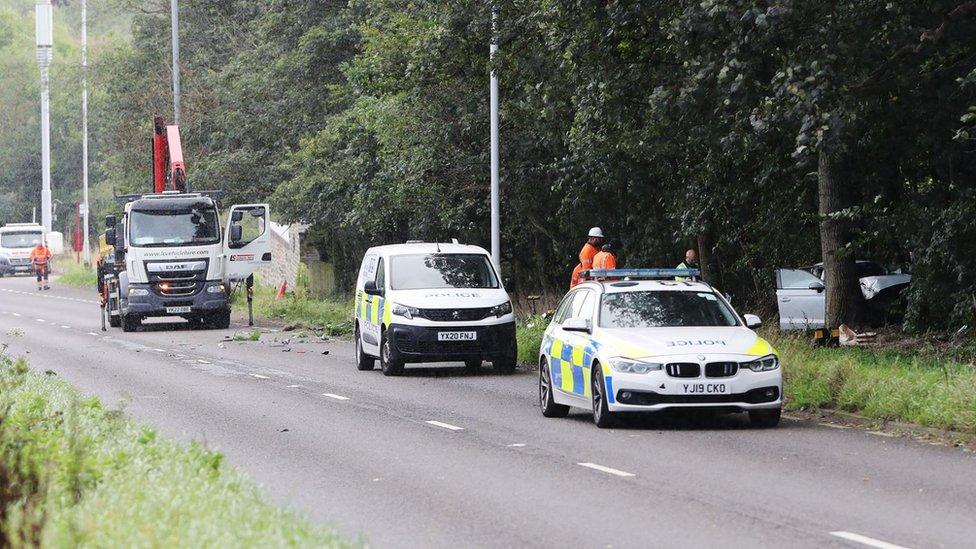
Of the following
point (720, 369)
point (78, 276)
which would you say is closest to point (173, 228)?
point (720, 369)

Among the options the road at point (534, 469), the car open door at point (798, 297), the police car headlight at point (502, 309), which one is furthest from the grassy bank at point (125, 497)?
the car open door at point (798, 297)

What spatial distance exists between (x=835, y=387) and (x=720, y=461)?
14.3 ft

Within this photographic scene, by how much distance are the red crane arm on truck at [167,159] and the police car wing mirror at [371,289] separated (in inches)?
581

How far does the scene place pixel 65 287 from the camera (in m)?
67.2

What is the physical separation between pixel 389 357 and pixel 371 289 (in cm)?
137

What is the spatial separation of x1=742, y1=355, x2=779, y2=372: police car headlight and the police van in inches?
313

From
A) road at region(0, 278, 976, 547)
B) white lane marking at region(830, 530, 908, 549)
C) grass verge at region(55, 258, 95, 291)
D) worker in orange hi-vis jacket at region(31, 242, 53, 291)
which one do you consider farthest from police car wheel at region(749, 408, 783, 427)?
grass verge at region(55, 258, 95, 291)

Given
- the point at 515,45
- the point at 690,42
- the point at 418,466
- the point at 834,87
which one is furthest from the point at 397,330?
the point at 418,466

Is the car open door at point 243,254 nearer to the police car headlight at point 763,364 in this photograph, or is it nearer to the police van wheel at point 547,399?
the police van wheel at point 547,399

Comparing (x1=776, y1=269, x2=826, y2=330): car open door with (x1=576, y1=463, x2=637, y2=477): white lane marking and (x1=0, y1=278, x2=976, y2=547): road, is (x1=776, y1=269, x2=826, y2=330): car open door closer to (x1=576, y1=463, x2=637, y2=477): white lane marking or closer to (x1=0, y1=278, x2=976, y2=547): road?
(x1=0, y1=278, x2=976, y2=547): road

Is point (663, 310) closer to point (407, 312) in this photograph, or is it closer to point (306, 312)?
point (407, 312)

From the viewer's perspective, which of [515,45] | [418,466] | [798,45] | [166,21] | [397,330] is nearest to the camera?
[418,466]

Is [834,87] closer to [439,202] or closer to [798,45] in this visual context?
[798,45]

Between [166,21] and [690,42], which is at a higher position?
[166,21]
